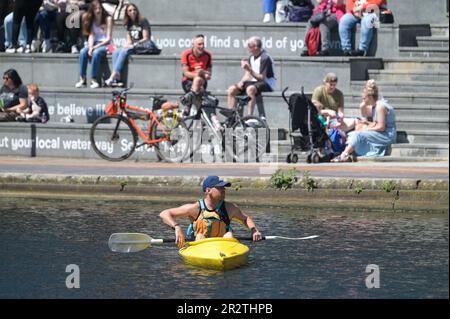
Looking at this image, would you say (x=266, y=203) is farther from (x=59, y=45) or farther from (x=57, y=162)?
(x=59, y=45)

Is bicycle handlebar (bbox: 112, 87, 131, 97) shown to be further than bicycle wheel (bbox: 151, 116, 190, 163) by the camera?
Yes

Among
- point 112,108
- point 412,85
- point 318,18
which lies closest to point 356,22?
point 318,18

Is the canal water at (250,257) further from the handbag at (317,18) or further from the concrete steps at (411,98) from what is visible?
the handbag at (317,18)

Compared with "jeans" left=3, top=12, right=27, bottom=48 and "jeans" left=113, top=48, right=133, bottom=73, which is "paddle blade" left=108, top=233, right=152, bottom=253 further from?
"jeans" left=3, top=12, right=27, bottom=48

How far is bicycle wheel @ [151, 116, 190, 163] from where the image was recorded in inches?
949

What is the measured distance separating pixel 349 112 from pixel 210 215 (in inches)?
389

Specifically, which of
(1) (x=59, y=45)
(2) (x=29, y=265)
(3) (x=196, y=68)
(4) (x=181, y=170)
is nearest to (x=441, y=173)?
(4) (x=181, y=170)

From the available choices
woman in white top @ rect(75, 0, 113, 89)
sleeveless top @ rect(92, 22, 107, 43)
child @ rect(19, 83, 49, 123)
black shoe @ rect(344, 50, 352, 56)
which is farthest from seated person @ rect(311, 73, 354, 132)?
child @ rect(19, 83, 49, 123)

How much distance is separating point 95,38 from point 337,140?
646 centimetres

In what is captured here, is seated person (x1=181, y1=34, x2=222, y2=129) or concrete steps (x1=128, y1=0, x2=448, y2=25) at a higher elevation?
concrete steps (x1=128, y1=0, x2=448, y2=25)

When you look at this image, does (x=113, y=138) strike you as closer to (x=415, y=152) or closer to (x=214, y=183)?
(x=415, y=152)

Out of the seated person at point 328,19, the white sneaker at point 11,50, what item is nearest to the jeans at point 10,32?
the white sneaker at point 11,50

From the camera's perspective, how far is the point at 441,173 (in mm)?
21125

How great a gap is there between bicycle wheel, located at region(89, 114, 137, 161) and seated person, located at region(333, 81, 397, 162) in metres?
4.05
